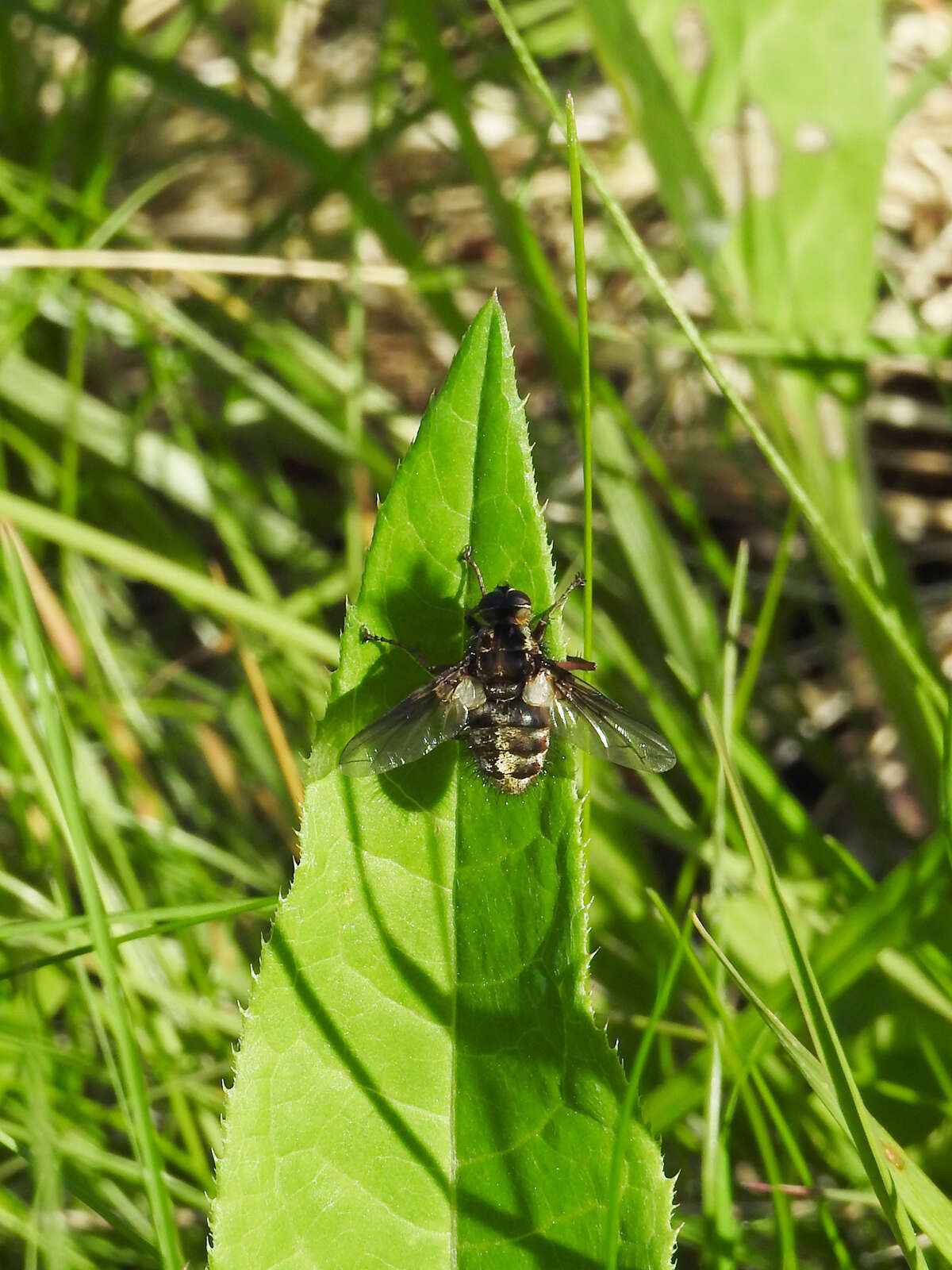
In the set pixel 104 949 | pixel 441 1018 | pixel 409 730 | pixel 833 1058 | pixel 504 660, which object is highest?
pixel 504 660

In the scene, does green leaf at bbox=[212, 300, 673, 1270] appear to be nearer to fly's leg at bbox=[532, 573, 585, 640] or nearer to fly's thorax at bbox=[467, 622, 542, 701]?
fly's leg at bbox=[532, 573, 585, 640]

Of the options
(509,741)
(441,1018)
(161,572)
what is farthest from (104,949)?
(161,572)

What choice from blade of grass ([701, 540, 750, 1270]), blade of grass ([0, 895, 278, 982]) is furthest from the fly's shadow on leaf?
blade of grass ([701, 540, 750, 1270])

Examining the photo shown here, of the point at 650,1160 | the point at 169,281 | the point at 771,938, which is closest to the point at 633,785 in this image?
the point at 771,938

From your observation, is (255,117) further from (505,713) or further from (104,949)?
(104,949)

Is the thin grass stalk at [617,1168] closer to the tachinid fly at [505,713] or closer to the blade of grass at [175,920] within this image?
the tachinid fly at [505,713]

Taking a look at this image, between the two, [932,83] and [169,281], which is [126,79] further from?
[932,83]
